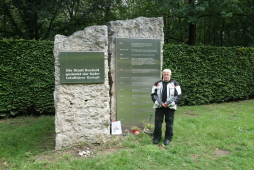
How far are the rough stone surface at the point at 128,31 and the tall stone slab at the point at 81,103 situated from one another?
65 cm

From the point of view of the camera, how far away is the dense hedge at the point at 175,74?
6.54 m

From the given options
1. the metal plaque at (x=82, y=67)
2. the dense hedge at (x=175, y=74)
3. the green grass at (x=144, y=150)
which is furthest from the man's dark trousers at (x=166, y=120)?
the dense hedge at (x=175, y=74)

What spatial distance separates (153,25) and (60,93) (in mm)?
2860

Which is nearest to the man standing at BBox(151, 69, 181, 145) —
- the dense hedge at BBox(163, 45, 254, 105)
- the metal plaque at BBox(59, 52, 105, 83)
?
the metal plaque at BBox(59, 52, 105, 83)

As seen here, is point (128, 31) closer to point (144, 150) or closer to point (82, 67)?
point (82, 67)

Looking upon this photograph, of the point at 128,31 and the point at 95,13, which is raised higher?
the point at 95,13

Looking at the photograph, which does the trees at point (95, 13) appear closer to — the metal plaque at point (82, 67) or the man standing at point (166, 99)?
the metal plaque at point (82, 67)

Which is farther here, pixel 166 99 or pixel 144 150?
pixel 166 99

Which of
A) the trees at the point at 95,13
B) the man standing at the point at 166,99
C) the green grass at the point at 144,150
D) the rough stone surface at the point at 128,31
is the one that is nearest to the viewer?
the green grass at the point at 144,150

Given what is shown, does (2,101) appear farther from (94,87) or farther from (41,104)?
(94,87)

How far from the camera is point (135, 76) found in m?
Result: 5.23

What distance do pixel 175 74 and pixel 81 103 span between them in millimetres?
5052


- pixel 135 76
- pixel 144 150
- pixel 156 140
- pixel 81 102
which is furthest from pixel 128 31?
pixel 144 150

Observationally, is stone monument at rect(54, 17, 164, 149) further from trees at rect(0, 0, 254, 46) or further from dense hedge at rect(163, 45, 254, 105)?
trees at rect(0, 0, 254, 46)
